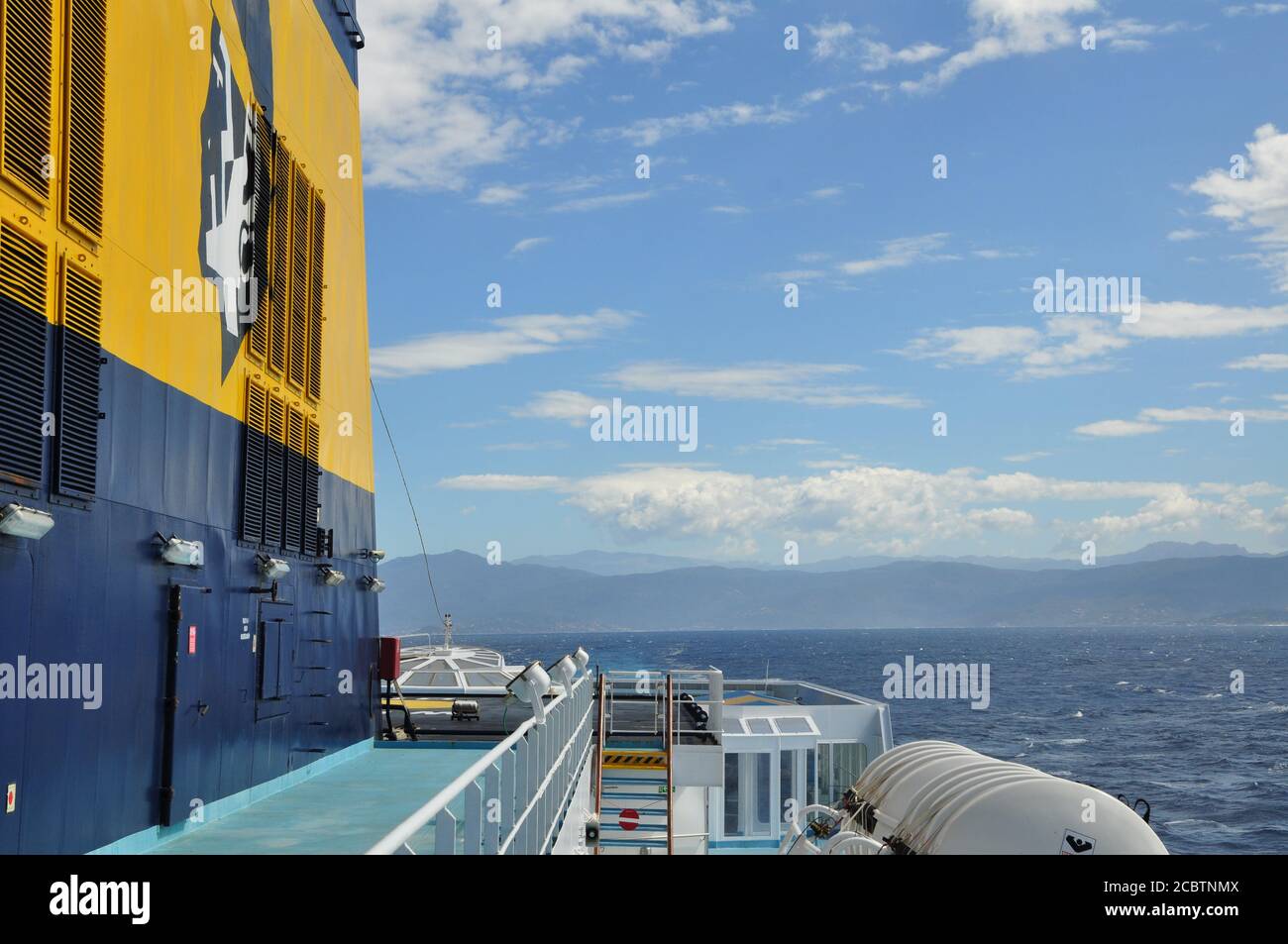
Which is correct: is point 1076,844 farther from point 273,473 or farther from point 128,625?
point 273,473

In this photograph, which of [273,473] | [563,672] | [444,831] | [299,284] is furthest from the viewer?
[563,672]

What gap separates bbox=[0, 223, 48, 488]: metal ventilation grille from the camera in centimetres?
749

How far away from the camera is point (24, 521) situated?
7.42m

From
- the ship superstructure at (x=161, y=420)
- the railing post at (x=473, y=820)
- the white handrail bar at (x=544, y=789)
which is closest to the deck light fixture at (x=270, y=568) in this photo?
the ship superstructure at (x=161, y=420)

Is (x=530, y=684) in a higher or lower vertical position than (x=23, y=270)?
lower

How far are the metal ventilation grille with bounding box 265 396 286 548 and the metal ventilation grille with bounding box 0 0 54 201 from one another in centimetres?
596

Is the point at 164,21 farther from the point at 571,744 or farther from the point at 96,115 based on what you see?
the point at 571,744

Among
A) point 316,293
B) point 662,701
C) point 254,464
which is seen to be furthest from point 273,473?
point 662,701

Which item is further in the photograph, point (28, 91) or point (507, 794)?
point (507, 794)
